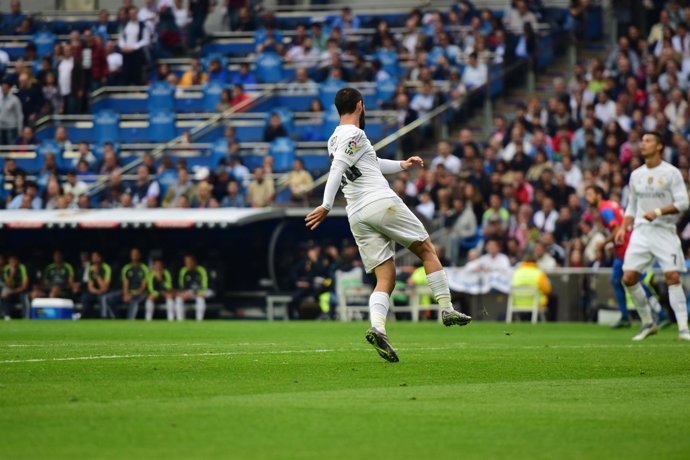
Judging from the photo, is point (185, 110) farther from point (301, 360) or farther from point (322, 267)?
point (301, 360)

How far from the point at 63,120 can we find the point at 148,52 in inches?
119

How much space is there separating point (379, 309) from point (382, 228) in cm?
72

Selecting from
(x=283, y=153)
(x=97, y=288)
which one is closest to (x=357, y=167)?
(x=97, y=288)

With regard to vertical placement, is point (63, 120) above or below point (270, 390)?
above

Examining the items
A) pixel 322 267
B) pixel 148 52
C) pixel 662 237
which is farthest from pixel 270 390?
pixel 148 52

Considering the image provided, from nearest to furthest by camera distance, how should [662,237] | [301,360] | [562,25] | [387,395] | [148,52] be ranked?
[387,395] < [301,360] < [662,237] < [562,25] < [148,52]

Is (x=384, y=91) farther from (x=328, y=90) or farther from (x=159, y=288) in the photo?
(x=159, y=288)

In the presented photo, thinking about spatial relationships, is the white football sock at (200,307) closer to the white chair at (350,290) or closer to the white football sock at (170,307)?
the white football sock at (170,307)

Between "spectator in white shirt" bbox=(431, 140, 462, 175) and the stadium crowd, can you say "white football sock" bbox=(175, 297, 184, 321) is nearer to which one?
the stadium crowd

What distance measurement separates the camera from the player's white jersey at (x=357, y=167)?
11859 millimetres

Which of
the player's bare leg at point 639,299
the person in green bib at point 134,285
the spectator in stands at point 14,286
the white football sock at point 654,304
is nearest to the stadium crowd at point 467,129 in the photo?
the person in green bib at point 134,285

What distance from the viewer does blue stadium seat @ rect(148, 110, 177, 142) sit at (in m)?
33.7

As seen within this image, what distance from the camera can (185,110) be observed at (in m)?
34.5

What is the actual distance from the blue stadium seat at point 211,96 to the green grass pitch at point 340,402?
65.2 ft
